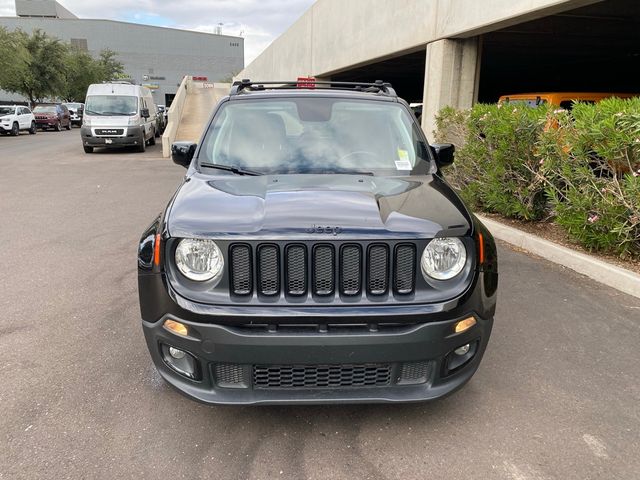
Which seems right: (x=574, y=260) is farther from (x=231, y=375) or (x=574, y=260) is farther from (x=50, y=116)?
(x=50, y=116)

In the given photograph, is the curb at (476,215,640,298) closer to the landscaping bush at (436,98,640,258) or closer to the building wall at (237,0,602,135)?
the landscaping bush at (436,98,640,258)

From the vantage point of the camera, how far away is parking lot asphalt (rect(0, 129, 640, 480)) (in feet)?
8.63

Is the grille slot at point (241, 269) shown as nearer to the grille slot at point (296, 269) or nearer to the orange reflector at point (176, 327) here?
the grille slot at point (296, 269)

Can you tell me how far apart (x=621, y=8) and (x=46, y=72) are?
43.0 meters

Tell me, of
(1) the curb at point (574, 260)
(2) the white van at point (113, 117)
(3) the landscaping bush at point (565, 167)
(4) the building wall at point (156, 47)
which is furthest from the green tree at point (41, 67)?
(1) the curb at point (574, 260)

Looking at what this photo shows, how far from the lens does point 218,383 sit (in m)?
2.64

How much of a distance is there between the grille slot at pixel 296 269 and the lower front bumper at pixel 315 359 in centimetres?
19

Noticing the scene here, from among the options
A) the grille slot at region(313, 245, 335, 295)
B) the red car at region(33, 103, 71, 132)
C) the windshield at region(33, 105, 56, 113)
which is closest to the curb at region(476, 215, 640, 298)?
the grille slot at region(313, 245, 335, 295)

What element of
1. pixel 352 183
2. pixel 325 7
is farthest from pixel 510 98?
pixel 325 7

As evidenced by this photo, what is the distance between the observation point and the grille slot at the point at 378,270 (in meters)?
2.57

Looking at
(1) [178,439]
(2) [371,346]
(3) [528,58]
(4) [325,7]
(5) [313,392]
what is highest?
(4) [325,7]

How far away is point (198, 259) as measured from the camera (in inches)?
104

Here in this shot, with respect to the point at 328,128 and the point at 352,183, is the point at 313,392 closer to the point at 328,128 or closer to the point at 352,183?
the point at 352,183

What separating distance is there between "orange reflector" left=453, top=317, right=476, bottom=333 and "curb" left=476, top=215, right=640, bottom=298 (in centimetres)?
310
